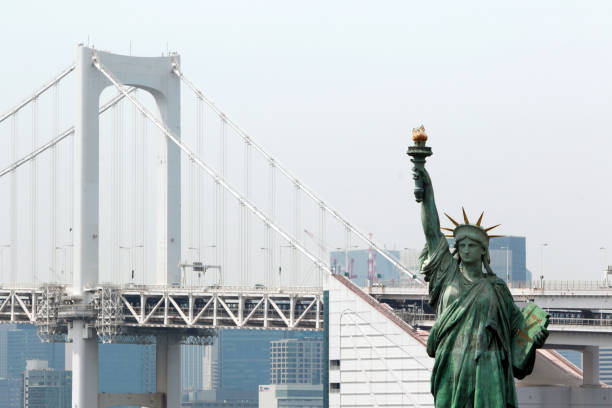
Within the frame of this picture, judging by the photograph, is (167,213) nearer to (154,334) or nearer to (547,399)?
(154,334)

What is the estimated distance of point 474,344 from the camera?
781 inches

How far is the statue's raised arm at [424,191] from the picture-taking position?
66.9ft

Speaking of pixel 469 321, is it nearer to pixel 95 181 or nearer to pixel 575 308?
pixel 575 308

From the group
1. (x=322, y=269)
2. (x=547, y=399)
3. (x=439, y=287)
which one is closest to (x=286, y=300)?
(x=322, y=269)

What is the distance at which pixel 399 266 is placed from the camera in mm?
79688

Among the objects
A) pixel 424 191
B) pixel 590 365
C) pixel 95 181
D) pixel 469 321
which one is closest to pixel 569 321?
pixel 590 365

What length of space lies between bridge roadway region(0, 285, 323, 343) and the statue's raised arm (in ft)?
218

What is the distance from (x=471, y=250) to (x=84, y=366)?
257ft

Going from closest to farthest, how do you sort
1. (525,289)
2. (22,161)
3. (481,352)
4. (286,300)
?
Answer: (481,352) < (525,289) < (286,300) < (22,161)

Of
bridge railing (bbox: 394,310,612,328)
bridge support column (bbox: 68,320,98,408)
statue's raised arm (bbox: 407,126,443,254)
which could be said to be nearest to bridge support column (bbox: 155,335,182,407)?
bridge support column (bbox: 68,320,98,408)

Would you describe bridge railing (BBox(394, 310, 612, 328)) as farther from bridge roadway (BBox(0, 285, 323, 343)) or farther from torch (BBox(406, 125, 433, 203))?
torch (BBox(406, 125, 433, 203))

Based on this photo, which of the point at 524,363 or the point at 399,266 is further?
the point at 399,266

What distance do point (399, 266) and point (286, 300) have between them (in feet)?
38.3

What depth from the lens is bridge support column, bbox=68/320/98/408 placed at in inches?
3733
